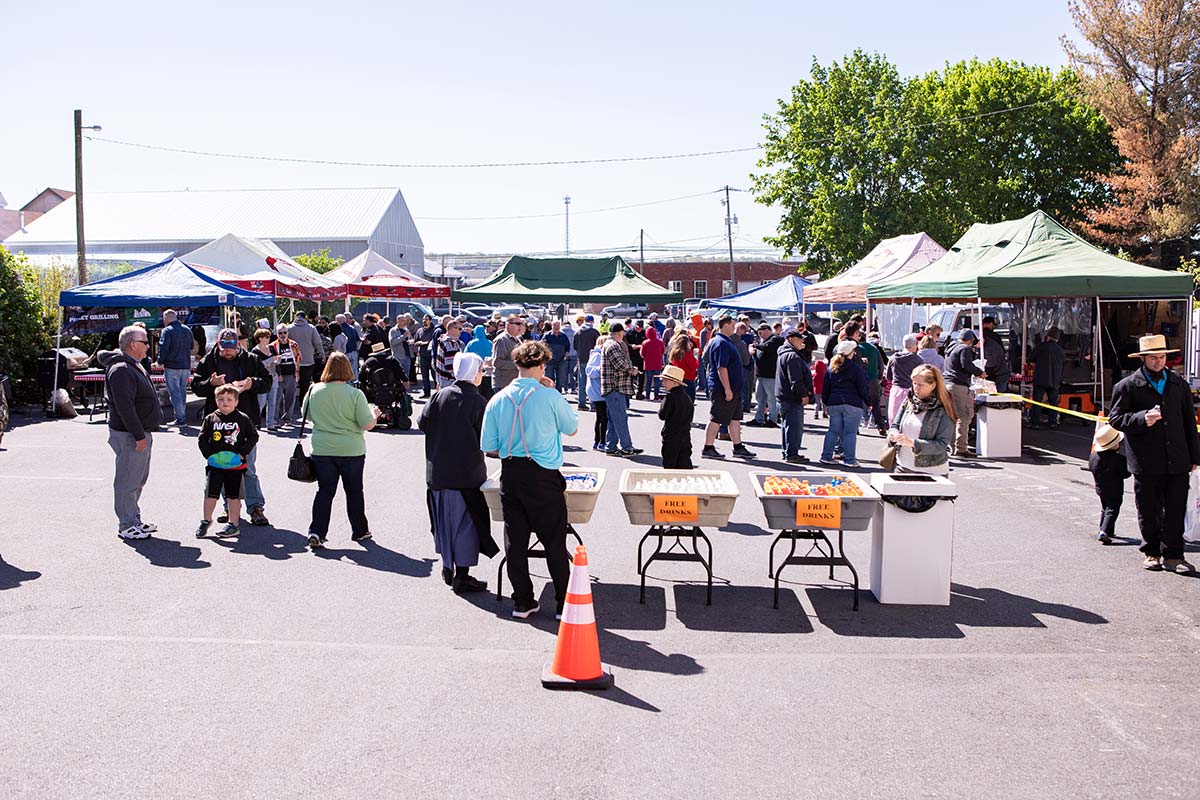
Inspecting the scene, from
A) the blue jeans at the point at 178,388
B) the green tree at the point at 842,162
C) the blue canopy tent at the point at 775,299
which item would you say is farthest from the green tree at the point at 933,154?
the blue jeans at the point at 178,388

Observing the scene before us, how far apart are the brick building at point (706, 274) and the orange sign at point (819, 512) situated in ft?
290

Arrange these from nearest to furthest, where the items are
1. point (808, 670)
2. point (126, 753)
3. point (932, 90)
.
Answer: point (126, 753) → point (808, 670) → point (932, 90)

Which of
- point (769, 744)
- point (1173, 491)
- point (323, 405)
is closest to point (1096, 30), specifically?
point (1173, 491)

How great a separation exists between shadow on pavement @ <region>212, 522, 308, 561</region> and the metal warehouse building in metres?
49.0

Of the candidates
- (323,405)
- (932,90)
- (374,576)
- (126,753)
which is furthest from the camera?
(932,90)

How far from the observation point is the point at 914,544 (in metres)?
7.71

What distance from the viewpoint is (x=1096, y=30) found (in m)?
37.0

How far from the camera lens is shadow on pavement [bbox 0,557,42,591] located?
8.16 metres

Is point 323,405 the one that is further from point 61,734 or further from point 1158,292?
point 1158,292

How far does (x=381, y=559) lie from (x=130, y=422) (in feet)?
8.23

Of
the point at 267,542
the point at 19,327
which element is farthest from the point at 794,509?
the point at 19,327

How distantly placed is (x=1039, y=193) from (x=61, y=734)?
4572 centimetres

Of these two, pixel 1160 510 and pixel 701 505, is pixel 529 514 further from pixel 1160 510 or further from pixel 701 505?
pixel 1160 510

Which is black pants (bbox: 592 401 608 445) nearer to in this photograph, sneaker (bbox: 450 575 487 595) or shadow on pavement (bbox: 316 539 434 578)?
shadow on pavement (bbox: 316 539 434 578)
